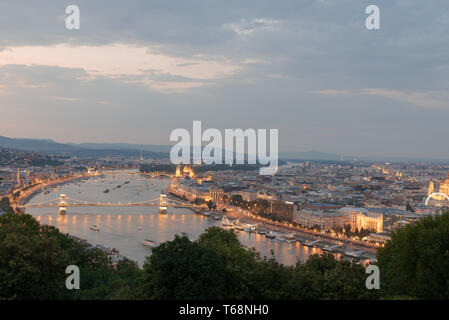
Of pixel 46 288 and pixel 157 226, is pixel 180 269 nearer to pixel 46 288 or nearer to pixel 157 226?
pixel 46 288

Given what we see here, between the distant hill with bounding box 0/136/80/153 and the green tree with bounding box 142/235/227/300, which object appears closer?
the green tree with bounding box 142/235/227/300

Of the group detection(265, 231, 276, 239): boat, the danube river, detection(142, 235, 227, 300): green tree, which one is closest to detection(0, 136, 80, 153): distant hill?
the danube river

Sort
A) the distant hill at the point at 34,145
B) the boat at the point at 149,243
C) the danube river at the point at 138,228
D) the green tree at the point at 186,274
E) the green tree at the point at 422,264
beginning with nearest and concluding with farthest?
the green tree at the point at 186,274 → the green tree at the point at 422,264 → the boat at the point at 149,243 → the danube river at the point at 138,228 → the distant hill at the point at 34,145

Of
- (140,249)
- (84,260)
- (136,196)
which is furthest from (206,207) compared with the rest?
(84,260)

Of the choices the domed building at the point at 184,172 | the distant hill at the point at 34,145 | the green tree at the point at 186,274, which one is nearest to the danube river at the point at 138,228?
the green tree at the point at 186,274

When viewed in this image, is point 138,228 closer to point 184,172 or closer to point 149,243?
point 149,243

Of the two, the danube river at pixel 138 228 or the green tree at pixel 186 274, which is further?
the danube river at pixel 138 228

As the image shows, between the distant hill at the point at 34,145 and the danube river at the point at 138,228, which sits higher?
the distant hill at the point at 34,145

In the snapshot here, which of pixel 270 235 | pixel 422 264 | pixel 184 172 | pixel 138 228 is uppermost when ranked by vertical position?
pixel 422 264

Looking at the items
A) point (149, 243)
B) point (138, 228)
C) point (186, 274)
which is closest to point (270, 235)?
point (138, 228)

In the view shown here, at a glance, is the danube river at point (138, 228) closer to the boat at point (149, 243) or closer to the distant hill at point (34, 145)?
the boat at point (149, 243)

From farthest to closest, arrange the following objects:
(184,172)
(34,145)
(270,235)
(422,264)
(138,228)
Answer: (34,145) < (184,172) < (270,235) < (138,228) < (422,264)

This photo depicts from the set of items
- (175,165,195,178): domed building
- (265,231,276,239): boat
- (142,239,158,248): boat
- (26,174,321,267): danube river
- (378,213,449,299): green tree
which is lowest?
(265,231,276,239): boat

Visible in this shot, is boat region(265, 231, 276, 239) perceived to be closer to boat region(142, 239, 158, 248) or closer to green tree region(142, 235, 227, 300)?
boat region(142, 239, 158, 248)
